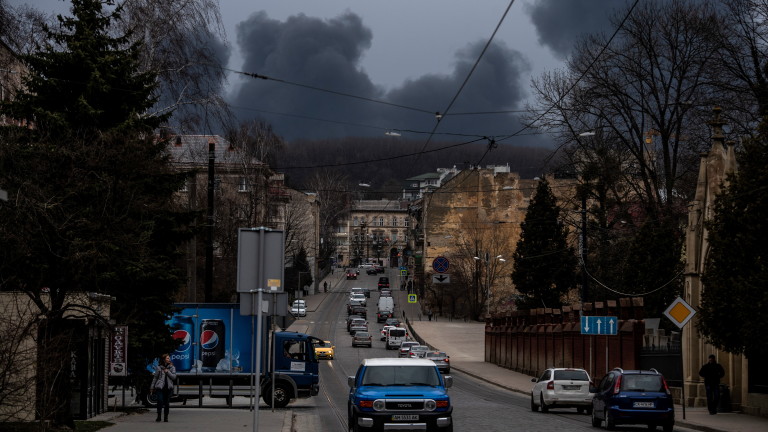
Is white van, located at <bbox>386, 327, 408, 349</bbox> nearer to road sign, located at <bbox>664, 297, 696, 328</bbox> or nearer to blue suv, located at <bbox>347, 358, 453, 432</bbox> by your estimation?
road sign, located at <bbox>664, 297, 696, 328</bbox>

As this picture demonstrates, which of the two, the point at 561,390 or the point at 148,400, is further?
the point at 148,400

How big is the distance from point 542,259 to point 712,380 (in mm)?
46387

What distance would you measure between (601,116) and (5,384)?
36348mm

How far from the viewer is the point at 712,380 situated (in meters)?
29.8

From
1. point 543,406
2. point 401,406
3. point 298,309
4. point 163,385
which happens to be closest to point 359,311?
point 298,309

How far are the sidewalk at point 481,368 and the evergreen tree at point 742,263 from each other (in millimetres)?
1961

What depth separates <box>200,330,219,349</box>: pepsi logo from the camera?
33969 millimetres

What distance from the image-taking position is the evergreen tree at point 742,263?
1028 inches

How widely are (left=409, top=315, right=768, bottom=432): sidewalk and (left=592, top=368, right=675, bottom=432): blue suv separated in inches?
53.9

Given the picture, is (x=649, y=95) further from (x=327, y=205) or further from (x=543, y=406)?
(x=327, y=205)

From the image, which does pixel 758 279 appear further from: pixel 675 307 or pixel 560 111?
pixel 560 111

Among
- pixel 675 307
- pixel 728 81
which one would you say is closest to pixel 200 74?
pixel 675 307

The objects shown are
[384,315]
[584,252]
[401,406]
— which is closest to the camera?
[401,406]

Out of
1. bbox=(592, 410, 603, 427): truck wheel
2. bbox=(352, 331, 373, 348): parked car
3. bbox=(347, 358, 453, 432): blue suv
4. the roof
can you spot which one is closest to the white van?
bbox=(352, 331, 373, 348): parked car
